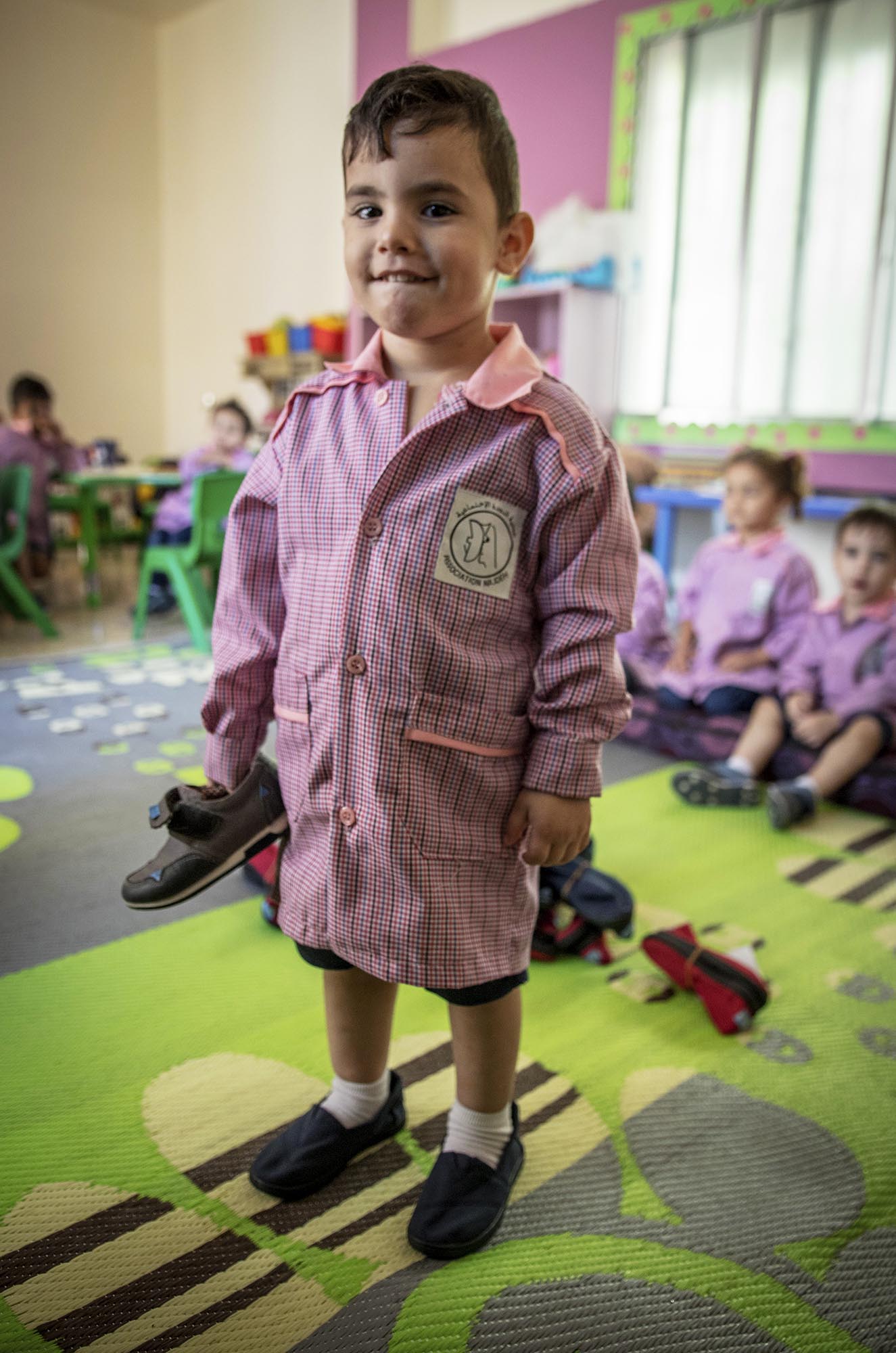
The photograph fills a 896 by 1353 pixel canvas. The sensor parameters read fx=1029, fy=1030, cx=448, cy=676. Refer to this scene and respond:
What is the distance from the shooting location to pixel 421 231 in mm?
818

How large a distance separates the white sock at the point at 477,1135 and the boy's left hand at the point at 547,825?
283mm

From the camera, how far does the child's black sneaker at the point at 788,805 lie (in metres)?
→ 2.06

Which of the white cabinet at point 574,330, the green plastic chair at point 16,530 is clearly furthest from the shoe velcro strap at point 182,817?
the white cabinet at point 574,330

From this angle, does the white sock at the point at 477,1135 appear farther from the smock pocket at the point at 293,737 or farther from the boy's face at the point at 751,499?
the boy's face at the point at 751,499

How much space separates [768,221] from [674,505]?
1.28 metres

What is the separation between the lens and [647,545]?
12.4 feet

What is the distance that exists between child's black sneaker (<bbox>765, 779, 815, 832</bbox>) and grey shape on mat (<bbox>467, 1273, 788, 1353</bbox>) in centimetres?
127

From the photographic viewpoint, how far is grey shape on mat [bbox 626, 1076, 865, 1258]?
99cm

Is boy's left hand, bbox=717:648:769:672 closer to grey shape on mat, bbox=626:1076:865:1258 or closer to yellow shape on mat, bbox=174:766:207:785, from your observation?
yellow shape on mat, bbox=174:766:207:785

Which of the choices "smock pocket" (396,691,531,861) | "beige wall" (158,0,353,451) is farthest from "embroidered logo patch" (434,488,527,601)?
"beige wall" (158,0,353,451)

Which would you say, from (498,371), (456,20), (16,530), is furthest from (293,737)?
(456,20)

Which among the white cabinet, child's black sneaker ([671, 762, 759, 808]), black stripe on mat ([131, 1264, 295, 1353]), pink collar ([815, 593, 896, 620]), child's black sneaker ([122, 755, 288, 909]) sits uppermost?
the white cabinet

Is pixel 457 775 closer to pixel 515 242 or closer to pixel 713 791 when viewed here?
pixel 515 242

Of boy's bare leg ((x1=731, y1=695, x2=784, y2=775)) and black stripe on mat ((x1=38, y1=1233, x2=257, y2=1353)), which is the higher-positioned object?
boy's bare leg ((x1=731, y1=695, x2=784, y2=775))
